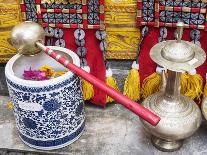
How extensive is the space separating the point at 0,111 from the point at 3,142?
0.58 ft

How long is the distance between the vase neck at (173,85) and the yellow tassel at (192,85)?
162 mm

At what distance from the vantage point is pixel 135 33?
147cm

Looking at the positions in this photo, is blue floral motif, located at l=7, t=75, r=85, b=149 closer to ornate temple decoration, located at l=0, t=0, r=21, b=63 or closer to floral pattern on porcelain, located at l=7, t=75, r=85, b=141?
floral pattern on porcelain, located at l=7, t=75, r=85, b=141

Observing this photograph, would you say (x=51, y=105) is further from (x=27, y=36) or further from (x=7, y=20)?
(x=7, y=20)

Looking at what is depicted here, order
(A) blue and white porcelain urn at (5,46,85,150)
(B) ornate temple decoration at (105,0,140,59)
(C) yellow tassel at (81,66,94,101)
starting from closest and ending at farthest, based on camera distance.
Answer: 1. (A) blue and white porcelain urn at (5,46,85,150)
2. (B) ornate temple decoration at (105,0,140,59)
3. (C) yellow tassel at (81,66,94,101)

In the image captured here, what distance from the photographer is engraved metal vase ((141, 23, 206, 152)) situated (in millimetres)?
1211

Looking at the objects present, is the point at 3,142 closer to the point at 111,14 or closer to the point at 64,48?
the point at 64,48

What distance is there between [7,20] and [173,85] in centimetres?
61

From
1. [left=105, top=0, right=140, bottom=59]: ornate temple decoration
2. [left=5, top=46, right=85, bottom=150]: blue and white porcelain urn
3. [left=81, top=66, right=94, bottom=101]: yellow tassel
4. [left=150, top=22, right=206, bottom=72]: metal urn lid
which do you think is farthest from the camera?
[left=81, top=66, right=94, bottom=101]: yellow tassel

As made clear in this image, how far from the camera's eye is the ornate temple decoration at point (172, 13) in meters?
1.35

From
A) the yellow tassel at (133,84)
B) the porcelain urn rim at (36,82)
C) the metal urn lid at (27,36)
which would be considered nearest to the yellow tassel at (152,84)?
the yellow tassel at (133,84)

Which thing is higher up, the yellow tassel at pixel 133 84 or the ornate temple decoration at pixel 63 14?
the ornate temple decoration at pixel 63 14

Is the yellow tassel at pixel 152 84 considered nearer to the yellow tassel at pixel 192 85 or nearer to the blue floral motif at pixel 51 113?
the yellow tassel at pixel 192 85

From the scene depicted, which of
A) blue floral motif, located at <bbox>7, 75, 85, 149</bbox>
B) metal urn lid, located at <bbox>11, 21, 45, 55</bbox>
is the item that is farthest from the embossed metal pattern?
blue floral motif, located at <bbox>7, 75, 85, 149</bbox>
